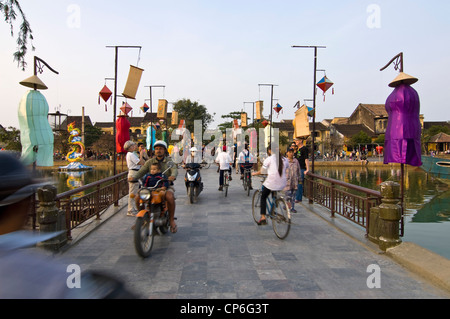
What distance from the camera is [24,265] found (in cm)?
143

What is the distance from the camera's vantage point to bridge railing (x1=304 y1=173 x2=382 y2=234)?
554 cm

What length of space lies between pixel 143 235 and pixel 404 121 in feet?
16.2

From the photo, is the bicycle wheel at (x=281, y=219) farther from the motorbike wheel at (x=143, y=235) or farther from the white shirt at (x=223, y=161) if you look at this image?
the white shirt at (x=223, y=161)

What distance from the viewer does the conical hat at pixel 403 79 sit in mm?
5812

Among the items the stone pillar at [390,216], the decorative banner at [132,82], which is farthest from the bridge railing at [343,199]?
the decorative banner at [132,82]

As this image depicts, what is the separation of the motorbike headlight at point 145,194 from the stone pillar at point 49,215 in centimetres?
128

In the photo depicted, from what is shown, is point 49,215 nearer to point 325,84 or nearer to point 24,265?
point 24,265

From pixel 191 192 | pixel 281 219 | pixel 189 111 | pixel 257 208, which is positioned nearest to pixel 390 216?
pixel 281 219

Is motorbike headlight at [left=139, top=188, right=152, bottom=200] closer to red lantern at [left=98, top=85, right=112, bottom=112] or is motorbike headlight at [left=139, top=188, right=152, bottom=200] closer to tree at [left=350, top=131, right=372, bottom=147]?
red lantern at [left=98, top=85, right=112, bottom=112]
